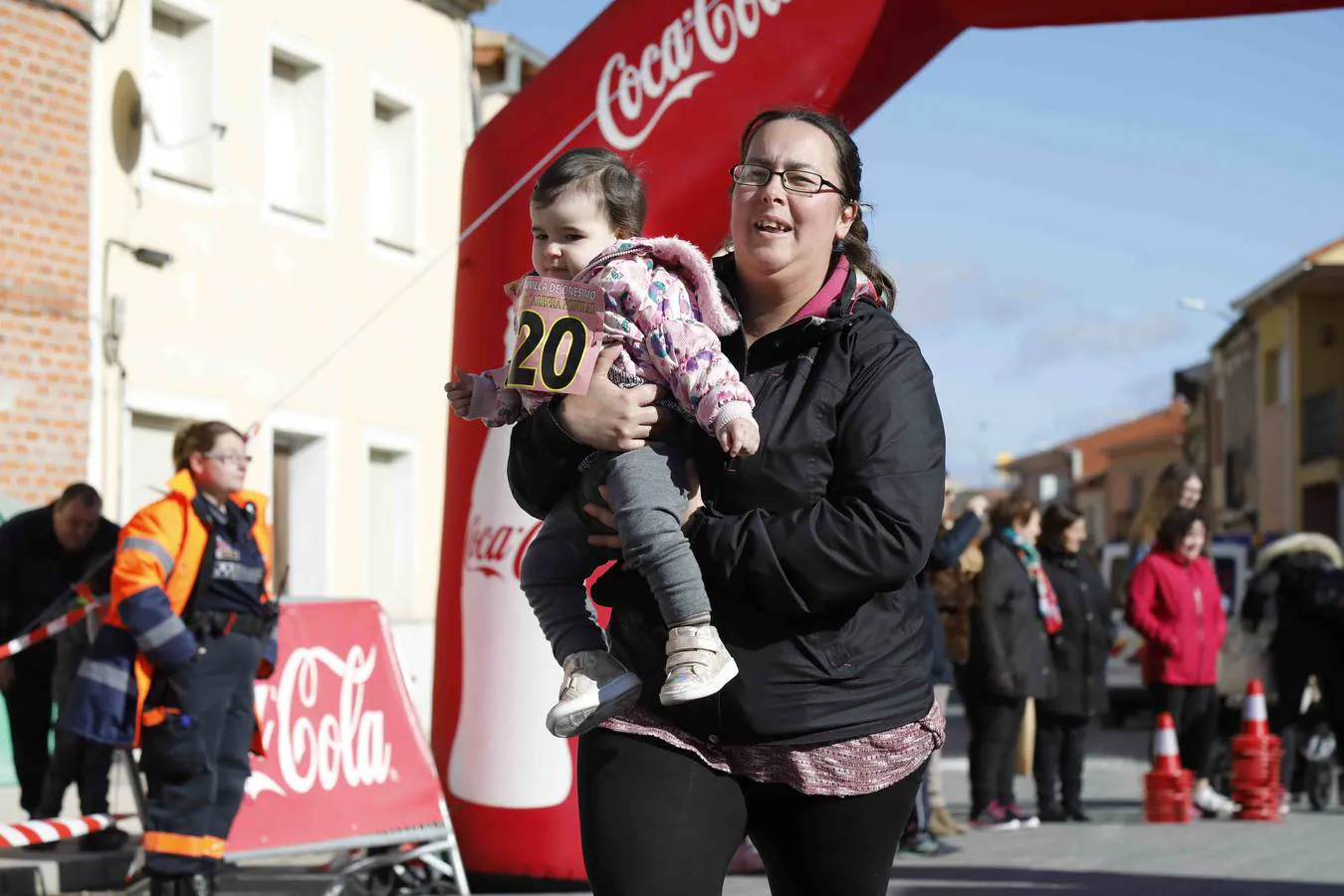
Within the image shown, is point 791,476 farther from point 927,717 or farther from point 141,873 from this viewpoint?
point 141,873

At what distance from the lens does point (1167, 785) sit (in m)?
12.8

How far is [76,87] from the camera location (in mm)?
16781

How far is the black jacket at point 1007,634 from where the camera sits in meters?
12.1

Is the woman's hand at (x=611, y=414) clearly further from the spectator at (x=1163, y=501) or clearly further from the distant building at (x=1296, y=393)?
the distant building at (x=1296, y=393)

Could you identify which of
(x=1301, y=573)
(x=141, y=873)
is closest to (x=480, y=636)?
(x=141, y=873)

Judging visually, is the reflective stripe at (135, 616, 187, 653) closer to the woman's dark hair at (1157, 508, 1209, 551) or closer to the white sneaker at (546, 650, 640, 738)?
the white sneaker at (546, 650, 640, 738)

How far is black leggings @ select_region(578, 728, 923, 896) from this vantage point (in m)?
3.54

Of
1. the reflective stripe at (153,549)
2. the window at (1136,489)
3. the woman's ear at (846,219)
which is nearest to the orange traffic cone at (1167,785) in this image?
the reflective stripe at (153,549)

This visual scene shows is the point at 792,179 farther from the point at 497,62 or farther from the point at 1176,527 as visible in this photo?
the point at 497,62

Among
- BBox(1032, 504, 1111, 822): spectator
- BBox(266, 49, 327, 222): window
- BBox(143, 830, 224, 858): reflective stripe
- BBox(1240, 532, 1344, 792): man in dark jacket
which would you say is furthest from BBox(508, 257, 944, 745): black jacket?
BBox(266, 49, 327, 222): window

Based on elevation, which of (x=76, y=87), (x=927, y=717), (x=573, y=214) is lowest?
(x=927, y=717)

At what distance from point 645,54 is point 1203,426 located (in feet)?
210

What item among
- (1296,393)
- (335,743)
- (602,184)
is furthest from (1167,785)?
(1296,393)

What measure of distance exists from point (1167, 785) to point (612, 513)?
9.80 metres
